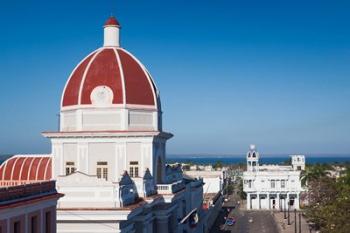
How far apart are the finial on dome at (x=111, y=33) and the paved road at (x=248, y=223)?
111 ft

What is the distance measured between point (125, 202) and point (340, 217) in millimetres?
21839

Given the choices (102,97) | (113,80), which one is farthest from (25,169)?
(113,80)

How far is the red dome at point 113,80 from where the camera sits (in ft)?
150

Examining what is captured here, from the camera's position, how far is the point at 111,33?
49.5 meters

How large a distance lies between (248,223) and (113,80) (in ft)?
152

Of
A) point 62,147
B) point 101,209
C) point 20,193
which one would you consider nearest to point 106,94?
point 62,147

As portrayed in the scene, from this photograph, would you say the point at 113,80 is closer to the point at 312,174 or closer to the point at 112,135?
the point at 112,135

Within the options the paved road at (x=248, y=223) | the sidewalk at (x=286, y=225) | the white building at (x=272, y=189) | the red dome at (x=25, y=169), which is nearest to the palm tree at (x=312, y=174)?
the white building at (x=272, y=189)

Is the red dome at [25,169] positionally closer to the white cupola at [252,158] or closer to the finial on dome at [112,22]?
the finial on dome at [112,22]

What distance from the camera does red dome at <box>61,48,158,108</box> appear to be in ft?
150

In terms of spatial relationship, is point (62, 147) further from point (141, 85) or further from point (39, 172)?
point (141, 85)

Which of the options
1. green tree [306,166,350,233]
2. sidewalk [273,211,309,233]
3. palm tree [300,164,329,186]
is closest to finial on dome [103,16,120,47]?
green tree [306,166,350,233]

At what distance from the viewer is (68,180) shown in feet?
116

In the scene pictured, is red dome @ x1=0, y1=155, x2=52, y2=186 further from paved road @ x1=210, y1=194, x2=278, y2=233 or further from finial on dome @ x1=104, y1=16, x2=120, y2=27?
paved road @ x1=210, y1=194, x2=278, y2=233
